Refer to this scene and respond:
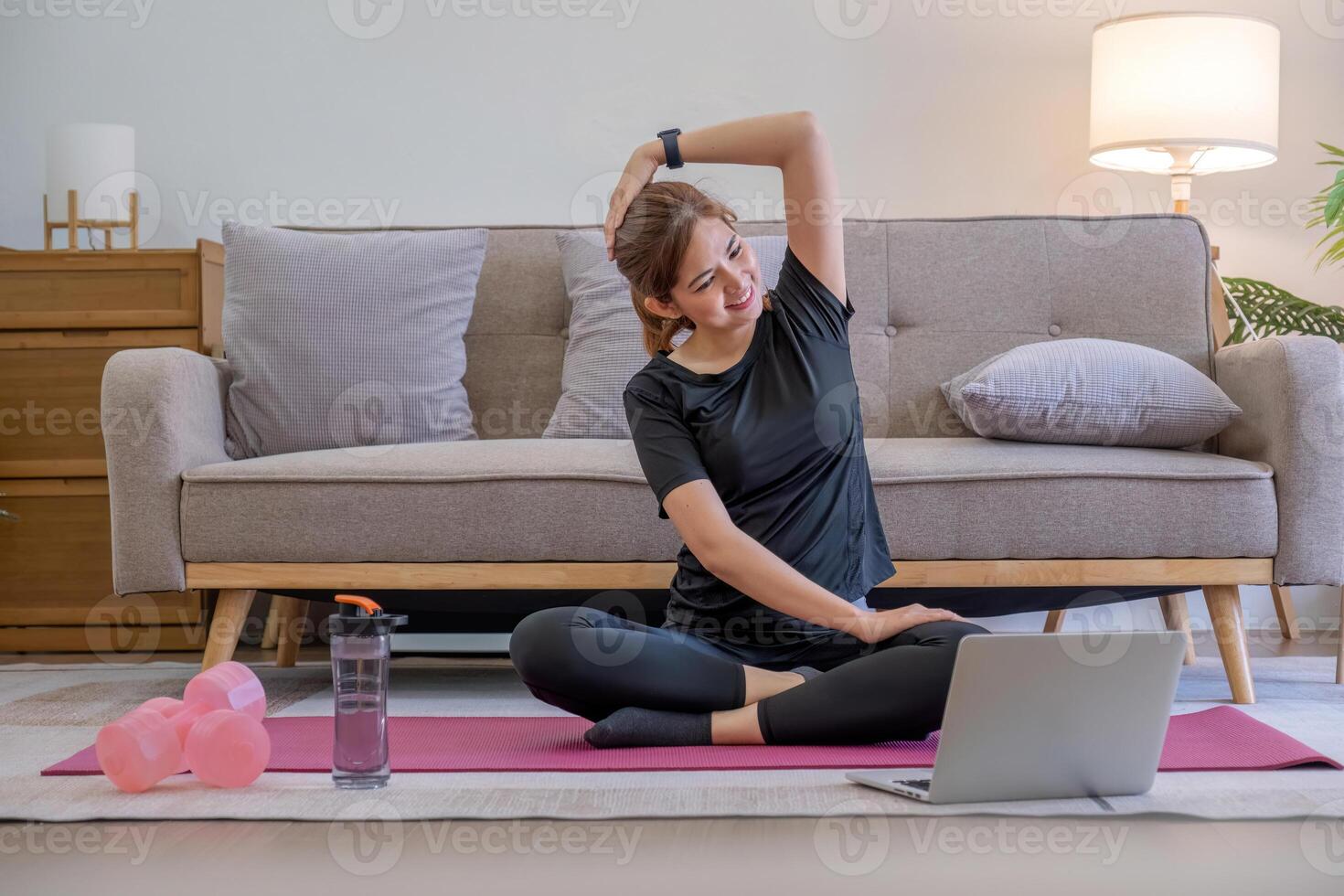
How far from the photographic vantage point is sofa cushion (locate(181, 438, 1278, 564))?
1.98 m

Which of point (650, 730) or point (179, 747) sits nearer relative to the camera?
point (179, 747)

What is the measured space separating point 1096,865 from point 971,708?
0.18m

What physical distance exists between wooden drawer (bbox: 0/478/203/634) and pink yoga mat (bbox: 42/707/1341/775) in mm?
1113

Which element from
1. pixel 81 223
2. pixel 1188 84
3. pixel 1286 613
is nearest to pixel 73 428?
pixel 81 223

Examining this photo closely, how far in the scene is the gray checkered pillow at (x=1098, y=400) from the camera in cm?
206

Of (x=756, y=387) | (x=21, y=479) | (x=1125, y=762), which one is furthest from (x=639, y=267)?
(x=21, y=479)

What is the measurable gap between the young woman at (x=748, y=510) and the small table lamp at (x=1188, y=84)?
59.0 inches
